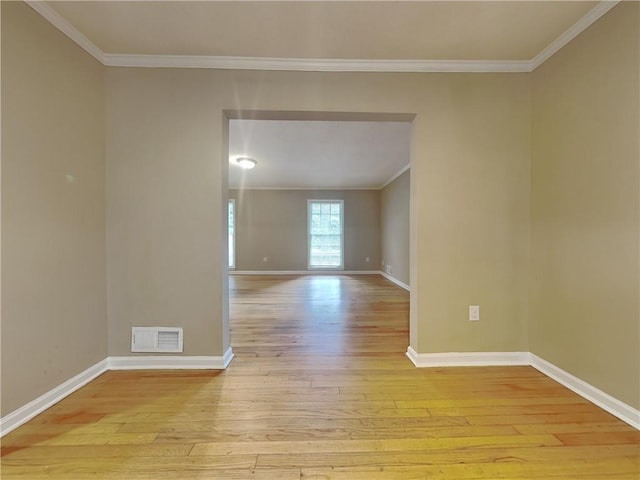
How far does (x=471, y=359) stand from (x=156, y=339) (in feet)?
8.01

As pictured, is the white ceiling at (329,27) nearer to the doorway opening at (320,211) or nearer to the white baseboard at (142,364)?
the white baseboard at (142,364)

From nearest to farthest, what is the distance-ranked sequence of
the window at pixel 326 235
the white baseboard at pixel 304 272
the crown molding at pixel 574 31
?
the crown molding at pixel 574 31, the white baseboard at pixel 304 272, the window at pixel 326 235

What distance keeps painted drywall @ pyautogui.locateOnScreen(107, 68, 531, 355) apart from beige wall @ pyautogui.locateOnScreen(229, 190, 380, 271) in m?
5.52

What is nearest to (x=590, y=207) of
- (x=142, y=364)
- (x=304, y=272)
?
(x=142, y=364)

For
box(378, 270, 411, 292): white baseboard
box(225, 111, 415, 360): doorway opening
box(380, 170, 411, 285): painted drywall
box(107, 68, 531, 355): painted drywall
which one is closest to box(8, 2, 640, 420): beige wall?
box(107, 68, 531, 355): painted drywall

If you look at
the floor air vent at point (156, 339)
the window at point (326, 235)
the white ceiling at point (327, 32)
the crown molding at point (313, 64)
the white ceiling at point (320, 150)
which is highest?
the white ceiling at point (320, 150)

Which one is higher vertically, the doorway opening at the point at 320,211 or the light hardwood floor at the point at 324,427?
the doorway opening at the point at 320,211

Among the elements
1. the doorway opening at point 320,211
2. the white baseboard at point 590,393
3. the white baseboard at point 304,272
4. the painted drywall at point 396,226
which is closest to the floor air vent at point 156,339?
the white baseboard at point 590,393

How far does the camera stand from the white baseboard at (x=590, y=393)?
1.47 metres

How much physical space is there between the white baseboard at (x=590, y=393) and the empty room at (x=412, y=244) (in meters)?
0.01

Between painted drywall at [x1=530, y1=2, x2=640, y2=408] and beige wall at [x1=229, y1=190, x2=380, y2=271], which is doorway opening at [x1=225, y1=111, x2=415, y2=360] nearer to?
beige wall at [x1=229, y1=190, x2=380, y2=271]

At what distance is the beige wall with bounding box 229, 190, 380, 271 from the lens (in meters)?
7.65

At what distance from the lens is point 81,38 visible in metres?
1.79

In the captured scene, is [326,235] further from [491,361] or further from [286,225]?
[491,361]
